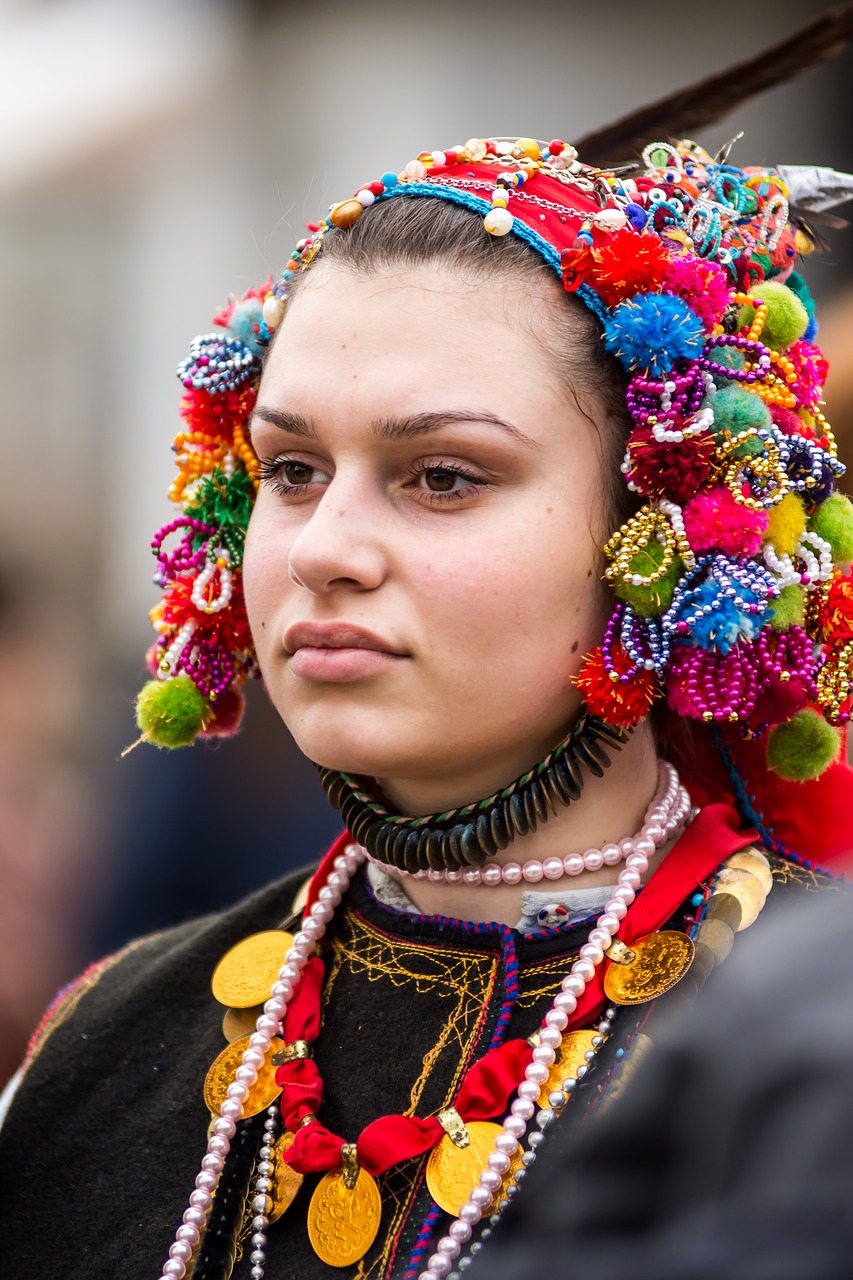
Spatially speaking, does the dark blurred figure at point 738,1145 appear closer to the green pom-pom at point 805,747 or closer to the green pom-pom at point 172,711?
the green pom-pom at point 805,747

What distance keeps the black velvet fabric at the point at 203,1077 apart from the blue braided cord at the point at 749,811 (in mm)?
343

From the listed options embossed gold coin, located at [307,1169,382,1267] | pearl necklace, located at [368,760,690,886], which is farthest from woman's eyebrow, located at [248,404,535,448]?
embossed gold coin, located at [307,1169,382,1267]

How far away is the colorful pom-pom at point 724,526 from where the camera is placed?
1576 millimetres

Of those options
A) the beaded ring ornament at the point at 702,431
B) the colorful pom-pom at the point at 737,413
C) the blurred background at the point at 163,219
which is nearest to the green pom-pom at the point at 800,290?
the beaded ring ornament at the point at 702,431

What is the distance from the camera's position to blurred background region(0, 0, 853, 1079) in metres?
3.16

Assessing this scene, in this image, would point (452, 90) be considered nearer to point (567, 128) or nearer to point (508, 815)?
point (567, 128)

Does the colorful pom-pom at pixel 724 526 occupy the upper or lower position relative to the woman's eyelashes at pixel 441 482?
lower

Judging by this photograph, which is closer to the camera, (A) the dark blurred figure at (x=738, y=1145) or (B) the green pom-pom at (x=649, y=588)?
(A) the dark blurred figure at (x=738, y=1145)

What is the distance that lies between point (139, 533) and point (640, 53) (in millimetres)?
2533

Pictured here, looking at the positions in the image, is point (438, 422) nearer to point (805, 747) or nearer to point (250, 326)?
point (250, 326)

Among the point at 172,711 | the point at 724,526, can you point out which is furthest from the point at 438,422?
the point at 172,711

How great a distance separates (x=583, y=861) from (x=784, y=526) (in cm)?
49

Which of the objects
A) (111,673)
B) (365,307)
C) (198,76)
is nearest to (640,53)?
(198,76)

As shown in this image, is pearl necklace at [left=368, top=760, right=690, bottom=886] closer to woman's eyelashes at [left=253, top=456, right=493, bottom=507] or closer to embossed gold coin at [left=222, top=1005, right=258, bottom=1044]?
embossed gold coin at [left=222, top=1005, right=258, bottom=1044]
